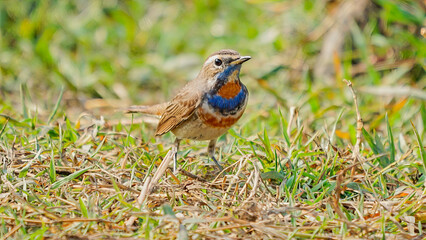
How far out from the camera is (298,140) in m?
4.95

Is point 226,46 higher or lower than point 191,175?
higher

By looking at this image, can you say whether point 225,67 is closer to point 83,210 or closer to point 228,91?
Answer: point 228,91

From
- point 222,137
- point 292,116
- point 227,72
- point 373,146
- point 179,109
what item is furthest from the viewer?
point 222,137

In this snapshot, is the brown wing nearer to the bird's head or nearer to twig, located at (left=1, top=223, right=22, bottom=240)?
the bird's head

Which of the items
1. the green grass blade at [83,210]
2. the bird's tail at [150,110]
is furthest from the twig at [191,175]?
the bird's tail at [150,110]

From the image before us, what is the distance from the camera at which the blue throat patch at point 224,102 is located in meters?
4.84

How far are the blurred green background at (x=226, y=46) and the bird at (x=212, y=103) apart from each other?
1395 millimetres

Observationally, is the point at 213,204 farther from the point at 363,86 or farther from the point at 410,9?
the point at 410,9

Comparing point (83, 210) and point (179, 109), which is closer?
point (83, 210)

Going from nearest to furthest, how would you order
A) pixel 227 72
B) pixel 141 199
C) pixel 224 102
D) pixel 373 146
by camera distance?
pixel 141 199 < pixel 373 146 < pixel 224 102 < pixel 227 72

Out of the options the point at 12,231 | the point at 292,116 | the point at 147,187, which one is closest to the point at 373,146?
the point at 292,116

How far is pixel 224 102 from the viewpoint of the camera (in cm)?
486

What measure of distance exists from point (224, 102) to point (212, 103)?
0.32 ft

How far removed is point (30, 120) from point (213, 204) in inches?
84.7
